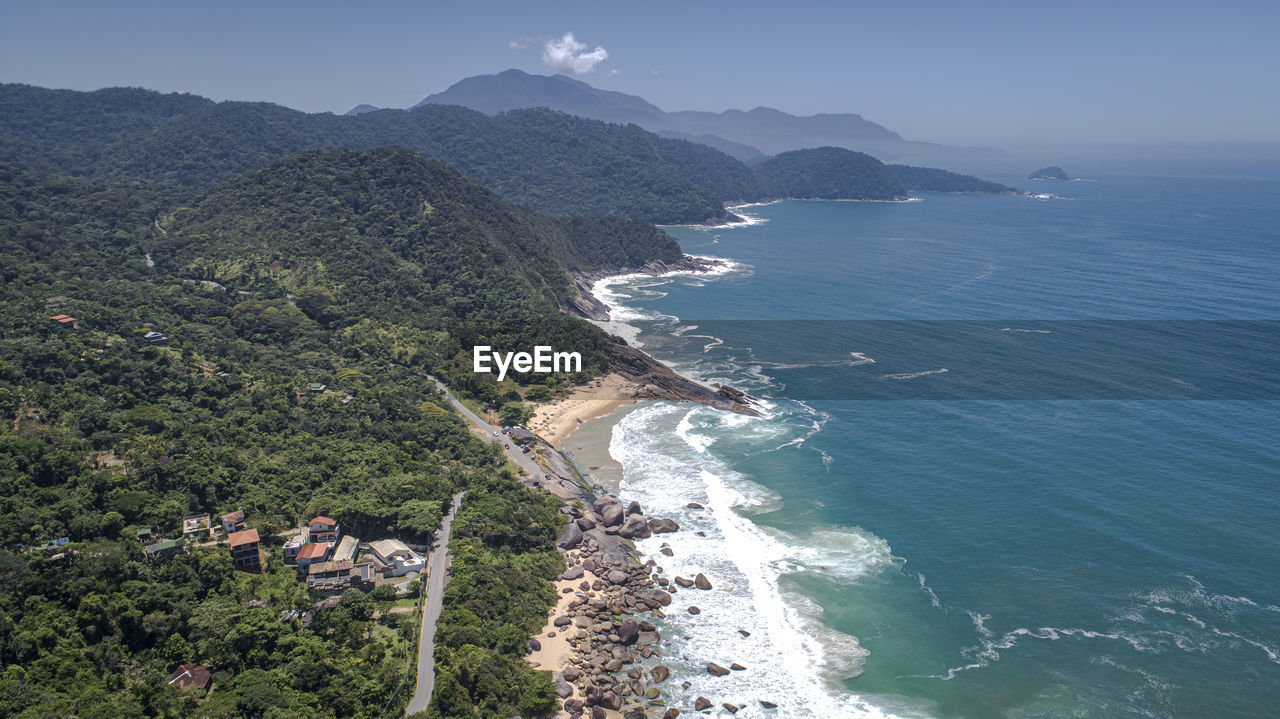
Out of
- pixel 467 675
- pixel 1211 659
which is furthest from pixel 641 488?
pixel 1211 659

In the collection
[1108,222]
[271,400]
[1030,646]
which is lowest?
[1030,646]

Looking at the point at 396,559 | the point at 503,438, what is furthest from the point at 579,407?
the point at 396,559

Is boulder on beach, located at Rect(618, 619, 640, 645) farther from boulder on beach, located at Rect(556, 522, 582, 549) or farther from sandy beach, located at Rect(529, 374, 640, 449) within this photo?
sandy beach, located at Rect(529, 374, 640, 449)

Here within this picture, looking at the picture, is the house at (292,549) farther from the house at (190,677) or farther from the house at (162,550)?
the house at (190,677)

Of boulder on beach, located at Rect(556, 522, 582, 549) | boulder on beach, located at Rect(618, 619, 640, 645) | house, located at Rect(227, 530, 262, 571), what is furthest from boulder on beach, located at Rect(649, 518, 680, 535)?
house, located at Rect(227, 530, 262, 571)

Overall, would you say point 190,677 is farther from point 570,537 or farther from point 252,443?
point 252,443

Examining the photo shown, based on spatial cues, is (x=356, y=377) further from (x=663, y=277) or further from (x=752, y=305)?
(x=663, y=277)
